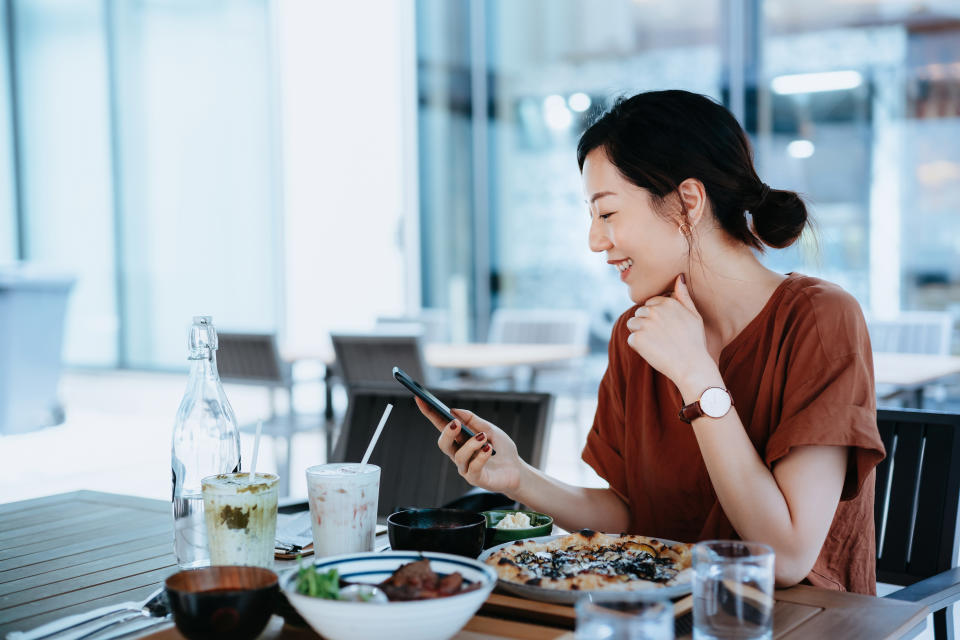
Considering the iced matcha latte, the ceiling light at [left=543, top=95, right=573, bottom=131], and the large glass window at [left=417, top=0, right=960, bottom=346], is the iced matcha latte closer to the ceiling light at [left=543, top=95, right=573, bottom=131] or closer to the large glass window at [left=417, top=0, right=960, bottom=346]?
the large glass window at [left=417, top=0, right=960, bottom=346]

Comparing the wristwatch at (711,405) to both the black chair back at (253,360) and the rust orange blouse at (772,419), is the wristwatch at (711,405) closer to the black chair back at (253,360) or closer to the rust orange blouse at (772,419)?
the rust orange blouse at (772,419)

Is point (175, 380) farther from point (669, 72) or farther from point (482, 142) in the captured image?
point (669, 72)

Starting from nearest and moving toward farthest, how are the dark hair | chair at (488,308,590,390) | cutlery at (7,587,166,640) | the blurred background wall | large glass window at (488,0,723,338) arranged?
cutlery at (7,587,166,640) → the dark hair → chair at (488,308,590,390) → the blurred background wall → large glass window at (488,0,723,338)

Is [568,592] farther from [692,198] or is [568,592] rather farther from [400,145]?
[400,145]

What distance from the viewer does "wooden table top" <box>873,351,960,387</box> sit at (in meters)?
2.94

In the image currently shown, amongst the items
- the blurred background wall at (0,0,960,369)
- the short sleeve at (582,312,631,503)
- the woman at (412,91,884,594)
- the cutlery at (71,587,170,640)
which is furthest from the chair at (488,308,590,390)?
the cutlery at (71,587,170,640)

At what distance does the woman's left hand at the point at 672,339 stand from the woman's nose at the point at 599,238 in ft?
0.40

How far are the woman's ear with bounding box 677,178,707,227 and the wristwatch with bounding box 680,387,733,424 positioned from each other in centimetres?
27

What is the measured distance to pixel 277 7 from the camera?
7.55 m

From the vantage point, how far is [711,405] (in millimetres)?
1124

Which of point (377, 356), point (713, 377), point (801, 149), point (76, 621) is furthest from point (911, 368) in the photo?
point (76, 621)

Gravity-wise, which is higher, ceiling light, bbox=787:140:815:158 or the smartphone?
ceiling light, bbox=787:140:815:158

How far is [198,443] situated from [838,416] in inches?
28.8

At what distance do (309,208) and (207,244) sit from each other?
1.11 metres
